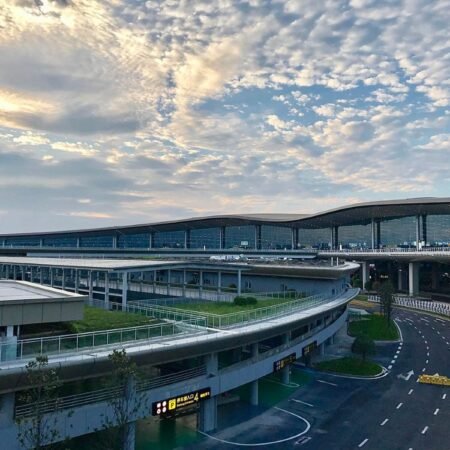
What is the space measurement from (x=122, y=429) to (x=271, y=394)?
1605cm

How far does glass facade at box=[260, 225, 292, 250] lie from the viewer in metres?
155

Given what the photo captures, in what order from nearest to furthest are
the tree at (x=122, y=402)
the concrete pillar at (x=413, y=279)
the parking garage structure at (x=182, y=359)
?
1. the tree at (x=122, y=402)
2. the parking garage structure at (x=182, y=359)
3. the concrete pillar at (x=413, y=279)

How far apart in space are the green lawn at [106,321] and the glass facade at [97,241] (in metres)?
158

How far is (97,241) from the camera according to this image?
18988 centimetres

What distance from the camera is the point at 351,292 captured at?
57.5m

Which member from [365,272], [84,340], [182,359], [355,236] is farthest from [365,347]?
[355,236]

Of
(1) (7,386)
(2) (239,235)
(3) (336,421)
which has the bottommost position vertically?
(3) (336,421)

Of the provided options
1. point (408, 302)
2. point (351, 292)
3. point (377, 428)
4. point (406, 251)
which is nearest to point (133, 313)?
point (377, 428)

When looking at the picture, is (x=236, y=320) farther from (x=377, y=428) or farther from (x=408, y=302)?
(x=408, y=302)

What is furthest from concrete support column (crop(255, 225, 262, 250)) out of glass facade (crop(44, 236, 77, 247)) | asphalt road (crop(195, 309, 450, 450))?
asphalt road (crop(195, 309, 450, 450))

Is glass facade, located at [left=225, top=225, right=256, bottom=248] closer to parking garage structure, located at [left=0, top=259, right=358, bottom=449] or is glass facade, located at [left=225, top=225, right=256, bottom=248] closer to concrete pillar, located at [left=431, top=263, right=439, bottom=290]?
concrete pillar, located at [left=431, top=263, right=439, bottom=290]

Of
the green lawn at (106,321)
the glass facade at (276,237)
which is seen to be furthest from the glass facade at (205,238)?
the green lawn at (106,321)

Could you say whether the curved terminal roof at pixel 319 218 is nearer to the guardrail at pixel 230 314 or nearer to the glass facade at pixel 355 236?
the glass facade at pixel 355 236

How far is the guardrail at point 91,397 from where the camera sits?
1938 centimetres
